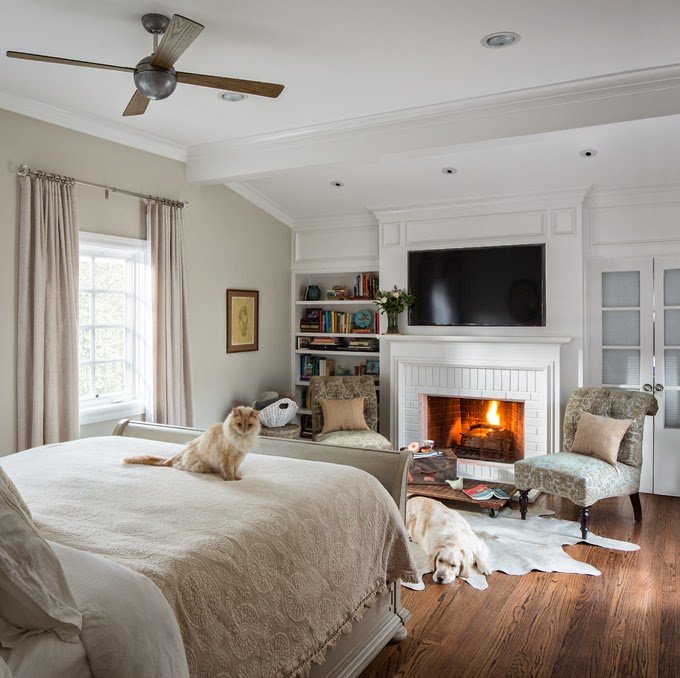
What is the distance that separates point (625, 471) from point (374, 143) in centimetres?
279

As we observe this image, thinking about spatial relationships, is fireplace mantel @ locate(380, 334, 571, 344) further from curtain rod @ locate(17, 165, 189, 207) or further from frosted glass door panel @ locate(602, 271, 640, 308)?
curtain rod @ locate(17, 165, 189, 207)

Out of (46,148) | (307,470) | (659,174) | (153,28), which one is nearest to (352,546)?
(307,470)

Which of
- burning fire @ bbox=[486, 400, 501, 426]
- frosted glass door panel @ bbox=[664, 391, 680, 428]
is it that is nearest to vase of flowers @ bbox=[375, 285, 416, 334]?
burning fire @ bbox=[486, 400, 501, 426]

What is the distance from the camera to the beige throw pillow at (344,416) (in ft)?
17.8

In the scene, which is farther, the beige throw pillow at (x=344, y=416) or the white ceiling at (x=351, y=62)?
the beige throw pillow at (x=344, y=416)

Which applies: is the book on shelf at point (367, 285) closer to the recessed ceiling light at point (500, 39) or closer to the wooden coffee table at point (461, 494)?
the wooden coffee table at point (461, 494)

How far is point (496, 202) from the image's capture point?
209 inches

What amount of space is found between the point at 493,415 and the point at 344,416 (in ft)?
4.45

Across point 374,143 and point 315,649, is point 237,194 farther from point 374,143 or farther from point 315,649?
point 315,649

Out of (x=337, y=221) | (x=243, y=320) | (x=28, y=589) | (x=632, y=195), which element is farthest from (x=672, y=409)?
(x=28, y=589)

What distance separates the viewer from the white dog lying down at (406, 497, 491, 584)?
3.45 metres

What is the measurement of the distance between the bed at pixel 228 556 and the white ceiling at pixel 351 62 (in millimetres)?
1909

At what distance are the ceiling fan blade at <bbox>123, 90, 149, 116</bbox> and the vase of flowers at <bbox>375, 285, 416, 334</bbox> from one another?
3.05m

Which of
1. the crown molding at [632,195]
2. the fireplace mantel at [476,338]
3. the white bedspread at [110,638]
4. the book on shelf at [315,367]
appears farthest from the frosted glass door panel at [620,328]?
the white bedspread at [110,638]
